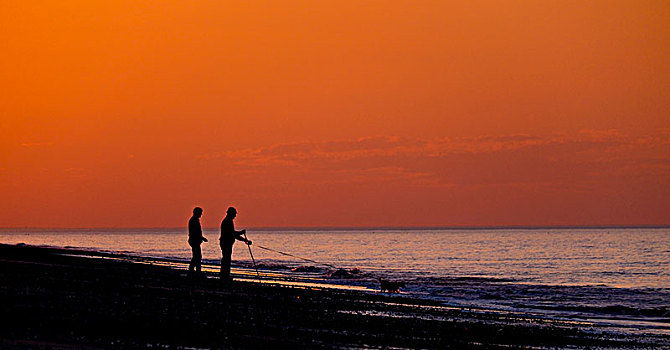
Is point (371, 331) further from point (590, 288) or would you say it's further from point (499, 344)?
point (590, 288)

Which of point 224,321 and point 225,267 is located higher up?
point 225,267

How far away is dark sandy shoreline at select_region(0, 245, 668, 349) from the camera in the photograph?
10.9 metres

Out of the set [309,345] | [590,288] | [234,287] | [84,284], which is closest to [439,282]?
[590,288]

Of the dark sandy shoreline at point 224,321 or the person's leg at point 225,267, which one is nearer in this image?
the dark sandy shoreline at point 224,321

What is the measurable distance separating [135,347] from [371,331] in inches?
231

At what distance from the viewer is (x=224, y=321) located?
13.7m

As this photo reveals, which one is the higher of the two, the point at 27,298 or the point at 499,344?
the point at 27,298

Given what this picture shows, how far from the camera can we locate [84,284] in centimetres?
1783

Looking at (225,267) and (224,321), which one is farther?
(225,267)

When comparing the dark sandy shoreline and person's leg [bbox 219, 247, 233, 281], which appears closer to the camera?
the dark sandy shoreline

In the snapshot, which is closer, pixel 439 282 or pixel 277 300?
pixel 277 300

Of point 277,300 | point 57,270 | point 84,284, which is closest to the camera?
point 84,284

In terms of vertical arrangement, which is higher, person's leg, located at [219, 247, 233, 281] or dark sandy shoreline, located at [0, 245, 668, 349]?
person's leg, located at [219, 247, 233, 281]

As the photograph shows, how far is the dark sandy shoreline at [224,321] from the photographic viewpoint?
10914 millimetres
